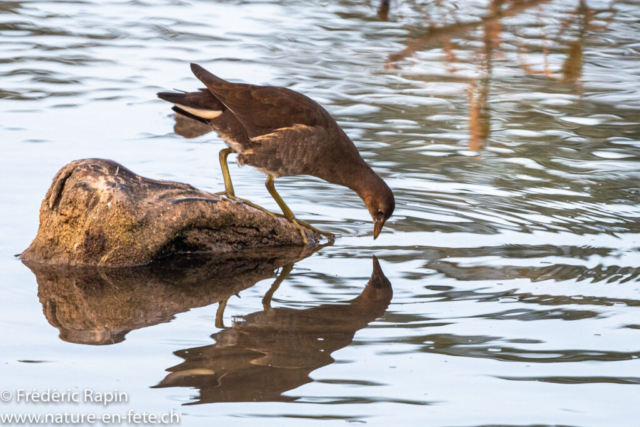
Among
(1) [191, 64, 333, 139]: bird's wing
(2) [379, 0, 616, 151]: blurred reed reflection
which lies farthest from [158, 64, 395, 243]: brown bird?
(2) [379, 0, 616, 151]: blurred reed reflection

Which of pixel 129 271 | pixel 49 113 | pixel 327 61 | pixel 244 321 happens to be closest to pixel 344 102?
pixel 327 61

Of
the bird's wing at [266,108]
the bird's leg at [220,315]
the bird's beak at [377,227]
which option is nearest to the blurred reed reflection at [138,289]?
the bird's leg at [220,315]

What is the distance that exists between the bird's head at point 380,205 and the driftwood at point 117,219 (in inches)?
41.5

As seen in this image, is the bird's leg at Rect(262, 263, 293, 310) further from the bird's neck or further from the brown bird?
the bird's neck

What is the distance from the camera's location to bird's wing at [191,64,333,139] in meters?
7.18

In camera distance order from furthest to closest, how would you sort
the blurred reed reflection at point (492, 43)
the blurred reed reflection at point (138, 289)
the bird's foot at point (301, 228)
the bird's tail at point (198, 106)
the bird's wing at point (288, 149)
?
the blurred reed reflection at point (492, 43) < the bird's tail at point (198, 106) < the bird's wing at point (288, 149) < the bird's foot at point (301, 228) < the blurred reed reflection at point (138, 289)

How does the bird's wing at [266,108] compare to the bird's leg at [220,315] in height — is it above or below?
above

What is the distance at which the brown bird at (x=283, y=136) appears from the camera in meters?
7.15

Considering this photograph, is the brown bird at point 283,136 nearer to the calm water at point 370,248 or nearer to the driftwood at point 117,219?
the calm water at point 370,248

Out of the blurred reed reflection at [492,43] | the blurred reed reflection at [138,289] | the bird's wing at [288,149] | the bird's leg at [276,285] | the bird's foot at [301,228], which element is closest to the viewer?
the blurred reed reflection at [138,289]

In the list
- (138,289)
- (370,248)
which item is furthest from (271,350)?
(370,248)

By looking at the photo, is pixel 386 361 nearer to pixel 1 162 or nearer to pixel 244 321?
pixel 244 321

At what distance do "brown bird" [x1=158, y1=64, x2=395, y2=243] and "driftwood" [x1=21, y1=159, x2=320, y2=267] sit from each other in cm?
61

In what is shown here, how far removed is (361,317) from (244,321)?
0.69m
